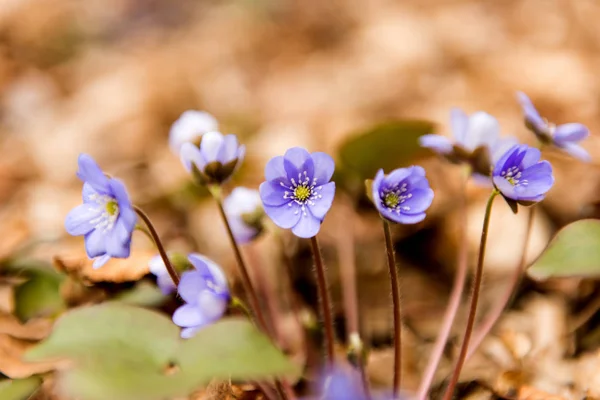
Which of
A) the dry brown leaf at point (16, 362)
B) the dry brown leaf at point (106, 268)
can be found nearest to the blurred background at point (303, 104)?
the dry brown leaf at point (106, 268)

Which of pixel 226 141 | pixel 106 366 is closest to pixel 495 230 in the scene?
pixel 226 141

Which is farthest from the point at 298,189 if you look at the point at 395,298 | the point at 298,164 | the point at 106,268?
the point at 106,268

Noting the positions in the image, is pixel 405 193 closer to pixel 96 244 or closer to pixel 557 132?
pixel 557 132

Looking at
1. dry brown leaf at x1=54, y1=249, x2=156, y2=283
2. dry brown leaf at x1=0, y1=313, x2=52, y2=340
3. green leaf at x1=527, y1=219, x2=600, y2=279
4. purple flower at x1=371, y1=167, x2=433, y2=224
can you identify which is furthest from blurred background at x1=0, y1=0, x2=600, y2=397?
purple flower at x1=371, y1=167, x2=433, y2=224

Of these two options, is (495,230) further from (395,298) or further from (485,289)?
(395,298)

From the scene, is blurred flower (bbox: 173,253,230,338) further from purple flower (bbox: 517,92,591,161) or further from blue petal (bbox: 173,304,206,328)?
purple flower (bbox: 517,92,591,161)

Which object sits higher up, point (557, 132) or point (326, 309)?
point (557, 132)
